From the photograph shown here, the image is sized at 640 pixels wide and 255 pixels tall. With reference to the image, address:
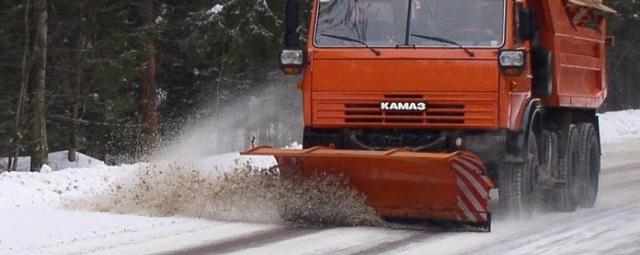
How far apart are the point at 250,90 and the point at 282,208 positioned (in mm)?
18484

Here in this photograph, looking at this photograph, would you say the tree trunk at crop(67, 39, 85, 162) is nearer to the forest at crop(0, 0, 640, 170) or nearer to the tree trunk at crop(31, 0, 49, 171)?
the forest at crop(0, 0, 640, 170)

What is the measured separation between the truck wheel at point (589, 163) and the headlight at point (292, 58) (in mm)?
4151

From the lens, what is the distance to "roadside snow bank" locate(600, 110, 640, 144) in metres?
26.0

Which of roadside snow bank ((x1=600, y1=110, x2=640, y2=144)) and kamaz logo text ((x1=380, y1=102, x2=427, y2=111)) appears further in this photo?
roadside snow bank ((x1=600, y1=110, x2=640, y2=144))

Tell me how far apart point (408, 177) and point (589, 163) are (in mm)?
4199

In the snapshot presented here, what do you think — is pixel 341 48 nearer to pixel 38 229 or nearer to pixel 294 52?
pixel 294 52

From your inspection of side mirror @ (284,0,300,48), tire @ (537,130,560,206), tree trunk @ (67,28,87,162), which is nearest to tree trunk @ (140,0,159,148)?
tree trunk @ (67,28,87,162)

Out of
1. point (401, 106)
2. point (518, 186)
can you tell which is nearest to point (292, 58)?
point (401, 106)

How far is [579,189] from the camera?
13633mm

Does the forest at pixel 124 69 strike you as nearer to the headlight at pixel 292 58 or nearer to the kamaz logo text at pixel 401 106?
the headlight at pixel 292 58

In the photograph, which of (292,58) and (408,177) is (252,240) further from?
(292,58)

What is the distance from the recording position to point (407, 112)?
36.2 feet

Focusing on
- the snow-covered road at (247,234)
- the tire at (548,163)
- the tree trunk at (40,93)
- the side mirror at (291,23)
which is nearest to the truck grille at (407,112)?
the side mirror at (291,23)

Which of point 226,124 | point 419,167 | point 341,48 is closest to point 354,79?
point 341,48
